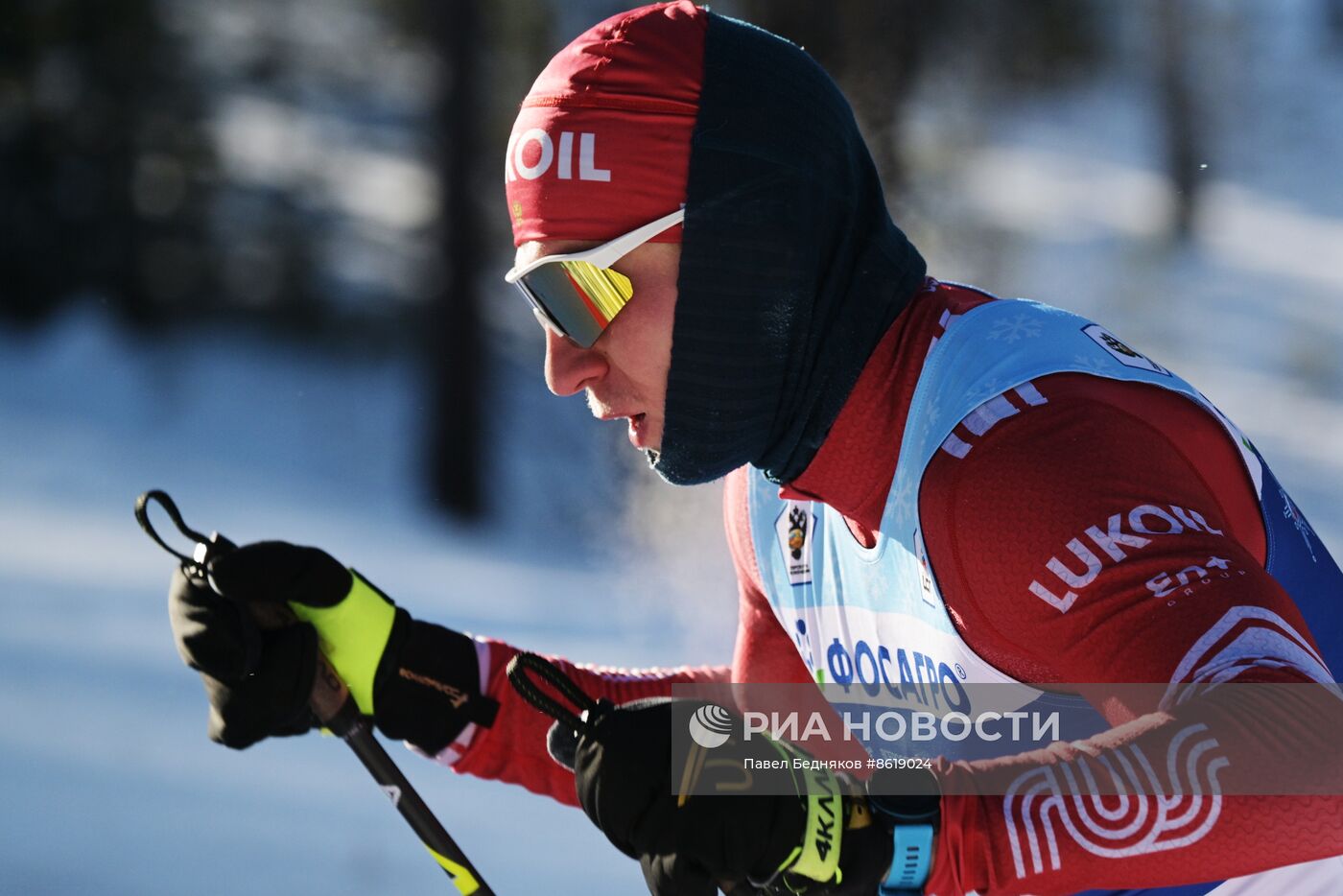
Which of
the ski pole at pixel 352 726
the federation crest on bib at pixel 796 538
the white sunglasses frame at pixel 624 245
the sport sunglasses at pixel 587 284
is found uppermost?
the white sunglasses frame at pixel 624 245

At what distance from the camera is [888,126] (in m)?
8.22

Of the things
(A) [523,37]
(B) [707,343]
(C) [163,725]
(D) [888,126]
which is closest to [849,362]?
(B) [707,343]

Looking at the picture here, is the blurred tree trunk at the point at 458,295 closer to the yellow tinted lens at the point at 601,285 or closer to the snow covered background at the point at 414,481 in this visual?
the snow covered background at the point at 414,481

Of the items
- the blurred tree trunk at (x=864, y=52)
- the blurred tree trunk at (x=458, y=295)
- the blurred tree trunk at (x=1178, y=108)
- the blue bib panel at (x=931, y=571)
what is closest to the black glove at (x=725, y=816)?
the blue bib panel at (x=931, y=571)

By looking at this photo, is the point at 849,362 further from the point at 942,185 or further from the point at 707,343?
the point at 942,185

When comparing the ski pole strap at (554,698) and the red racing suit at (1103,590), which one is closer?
the red racing suit at (1103,590)

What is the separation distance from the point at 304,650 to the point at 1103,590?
1243 millimetres

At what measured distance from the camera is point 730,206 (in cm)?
195

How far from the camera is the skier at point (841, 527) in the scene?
1476 mm

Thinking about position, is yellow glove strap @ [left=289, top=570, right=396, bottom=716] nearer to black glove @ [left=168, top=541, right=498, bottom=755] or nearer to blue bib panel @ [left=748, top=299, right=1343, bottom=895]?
black glove @ [left=168, top=541, right=498, bottom=755]

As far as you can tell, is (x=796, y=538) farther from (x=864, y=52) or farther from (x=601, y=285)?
(x=864, y=52)

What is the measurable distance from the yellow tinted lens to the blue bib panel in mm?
408
